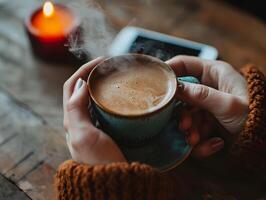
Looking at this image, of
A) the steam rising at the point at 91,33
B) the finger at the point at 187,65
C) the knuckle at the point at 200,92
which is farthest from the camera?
the steam rising at the point at 91,33

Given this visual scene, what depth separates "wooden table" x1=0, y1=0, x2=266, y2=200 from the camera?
0.99 m

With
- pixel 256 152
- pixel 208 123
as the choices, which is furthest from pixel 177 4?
pixel 256 152

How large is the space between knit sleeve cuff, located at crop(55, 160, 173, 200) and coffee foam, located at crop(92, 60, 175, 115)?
114 millimetres

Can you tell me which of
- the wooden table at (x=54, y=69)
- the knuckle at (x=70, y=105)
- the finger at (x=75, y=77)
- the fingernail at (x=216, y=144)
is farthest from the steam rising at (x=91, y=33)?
the fingernail at (x=216, y=144)

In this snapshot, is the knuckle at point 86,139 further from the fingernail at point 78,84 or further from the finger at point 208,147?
the finger at point 208,147

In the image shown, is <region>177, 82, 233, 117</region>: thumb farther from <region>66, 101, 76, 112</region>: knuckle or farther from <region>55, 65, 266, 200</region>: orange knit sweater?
<region>66, 101, 76, 112</region>: knuckle

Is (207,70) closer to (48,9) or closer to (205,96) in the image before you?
(205,96)

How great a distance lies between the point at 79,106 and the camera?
0.89 metres

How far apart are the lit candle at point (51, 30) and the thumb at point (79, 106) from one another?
40cm

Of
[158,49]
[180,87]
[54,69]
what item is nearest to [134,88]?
[180,87]

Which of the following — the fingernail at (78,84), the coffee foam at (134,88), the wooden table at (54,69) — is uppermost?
the coffee foam at (134,88)

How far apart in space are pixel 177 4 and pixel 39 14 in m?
0.47

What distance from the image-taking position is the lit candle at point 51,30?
4.21 ft

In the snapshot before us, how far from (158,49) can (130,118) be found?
42 centimetres
